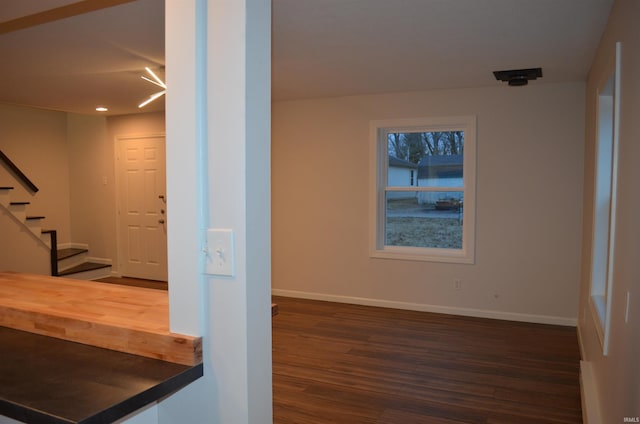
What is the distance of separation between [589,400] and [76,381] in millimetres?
2690

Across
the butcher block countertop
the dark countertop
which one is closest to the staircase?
the butcher block countertop

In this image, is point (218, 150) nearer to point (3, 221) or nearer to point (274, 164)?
point (274, 164)

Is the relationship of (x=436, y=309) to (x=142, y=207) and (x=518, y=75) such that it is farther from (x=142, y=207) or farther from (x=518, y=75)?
(x=142, y=207)

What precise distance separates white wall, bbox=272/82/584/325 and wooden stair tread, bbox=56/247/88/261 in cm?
326

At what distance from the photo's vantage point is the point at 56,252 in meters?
6.55

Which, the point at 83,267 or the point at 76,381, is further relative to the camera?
the point at 83,267

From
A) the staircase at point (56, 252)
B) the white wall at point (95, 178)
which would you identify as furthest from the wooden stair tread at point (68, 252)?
the white wall at point (95, 178)

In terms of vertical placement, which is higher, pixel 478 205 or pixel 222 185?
pixel 222 185

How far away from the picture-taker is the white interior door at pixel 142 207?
6836 millimetres

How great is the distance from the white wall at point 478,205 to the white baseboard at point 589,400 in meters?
1.77

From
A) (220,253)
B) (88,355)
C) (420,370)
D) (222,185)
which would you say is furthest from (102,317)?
(420,370)

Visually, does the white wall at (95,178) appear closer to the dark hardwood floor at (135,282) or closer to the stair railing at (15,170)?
the dark hardwood floor at (135,282)

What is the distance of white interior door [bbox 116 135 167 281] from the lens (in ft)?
22.4

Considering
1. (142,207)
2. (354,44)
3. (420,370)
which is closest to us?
(354,44)
